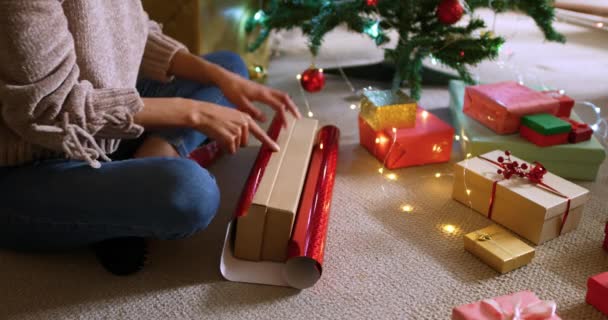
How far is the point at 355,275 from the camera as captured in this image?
1.03 metres

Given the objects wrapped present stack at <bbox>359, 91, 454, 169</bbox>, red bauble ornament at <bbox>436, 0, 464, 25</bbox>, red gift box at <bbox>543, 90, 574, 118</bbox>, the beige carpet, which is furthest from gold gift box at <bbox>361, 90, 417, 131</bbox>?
red gift box at <bbox>543, 90, 574, 118</bbox>

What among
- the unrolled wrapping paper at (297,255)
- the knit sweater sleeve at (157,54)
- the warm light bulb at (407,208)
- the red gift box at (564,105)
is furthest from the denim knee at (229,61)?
the red gift box at (564,105)

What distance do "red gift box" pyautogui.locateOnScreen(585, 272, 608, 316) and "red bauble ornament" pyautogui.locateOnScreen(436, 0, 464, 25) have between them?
31.2 inches

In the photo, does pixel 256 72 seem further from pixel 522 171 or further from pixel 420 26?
pixel 522 171

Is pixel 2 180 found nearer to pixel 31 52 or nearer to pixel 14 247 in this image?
pixel 14 247

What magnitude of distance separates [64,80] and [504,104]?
98 centimetres

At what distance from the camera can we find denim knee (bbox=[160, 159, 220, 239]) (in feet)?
3.06

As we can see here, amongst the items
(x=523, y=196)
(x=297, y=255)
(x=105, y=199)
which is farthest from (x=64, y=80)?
(x=523, y=196)

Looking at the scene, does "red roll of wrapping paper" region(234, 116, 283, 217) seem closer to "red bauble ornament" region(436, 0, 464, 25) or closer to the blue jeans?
the blue jeans

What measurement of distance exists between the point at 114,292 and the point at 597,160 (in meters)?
1.06

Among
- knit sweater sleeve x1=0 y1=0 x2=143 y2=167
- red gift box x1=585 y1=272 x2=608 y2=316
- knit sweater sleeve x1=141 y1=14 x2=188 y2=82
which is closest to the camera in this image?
knit sweater sleeve x1=0 y1=0 x2=143 y2=167

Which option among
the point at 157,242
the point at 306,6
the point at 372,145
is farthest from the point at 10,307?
the point at 306,6

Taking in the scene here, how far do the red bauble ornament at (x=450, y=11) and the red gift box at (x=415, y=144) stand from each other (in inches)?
11.1

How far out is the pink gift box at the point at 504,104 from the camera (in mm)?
1380
